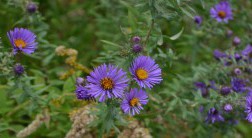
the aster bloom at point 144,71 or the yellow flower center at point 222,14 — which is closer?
the aster bloom at point 144,71

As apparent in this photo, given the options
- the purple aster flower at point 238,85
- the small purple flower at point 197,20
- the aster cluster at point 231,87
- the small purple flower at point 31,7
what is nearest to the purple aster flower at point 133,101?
the aster cluster at point 231,87

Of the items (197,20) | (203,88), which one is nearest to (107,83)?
(203,88)

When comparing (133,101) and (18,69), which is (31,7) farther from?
(133,101)

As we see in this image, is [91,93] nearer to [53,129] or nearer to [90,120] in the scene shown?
[90,120]

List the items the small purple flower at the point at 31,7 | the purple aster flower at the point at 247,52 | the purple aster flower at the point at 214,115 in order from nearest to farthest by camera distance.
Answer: the purple aster flower at the point at 214,115 < the small purple flower at the point at 31,7 < the purple aster flower at the point at 247,52

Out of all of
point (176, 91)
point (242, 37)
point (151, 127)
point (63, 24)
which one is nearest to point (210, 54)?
Answer: point (242, 37)

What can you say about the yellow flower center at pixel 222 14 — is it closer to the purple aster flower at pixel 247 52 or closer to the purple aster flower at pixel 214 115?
the purple aster flower at pixel 247 52
